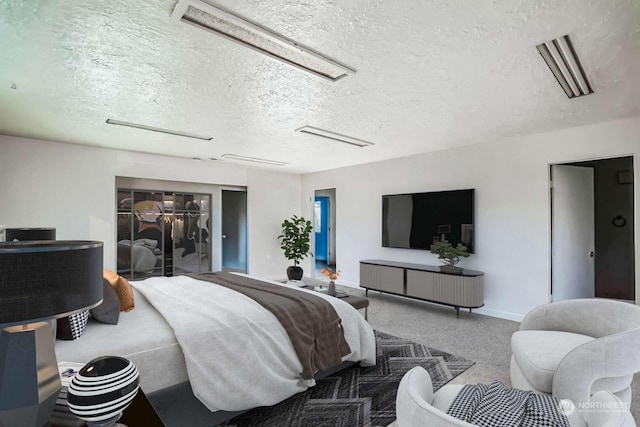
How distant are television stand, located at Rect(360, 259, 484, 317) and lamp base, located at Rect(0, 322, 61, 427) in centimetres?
450

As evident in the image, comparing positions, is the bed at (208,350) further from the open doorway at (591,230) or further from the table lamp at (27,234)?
the open doorway at (591,230)

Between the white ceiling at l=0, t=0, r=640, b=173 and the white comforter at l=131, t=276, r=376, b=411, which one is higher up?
the white ceiling at l=0, t=0, r=640, b=173

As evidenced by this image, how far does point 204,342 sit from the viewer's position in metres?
2.06

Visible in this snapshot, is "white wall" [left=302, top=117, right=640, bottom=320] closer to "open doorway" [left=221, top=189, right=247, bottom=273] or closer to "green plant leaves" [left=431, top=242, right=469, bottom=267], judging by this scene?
"green plant leaves" [left=431, top=242, right=469, bottom=267]

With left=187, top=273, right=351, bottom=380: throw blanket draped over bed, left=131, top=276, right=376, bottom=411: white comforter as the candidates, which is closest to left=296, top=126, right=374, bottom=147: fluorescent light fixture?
left=187, top=273, right=351, bottom=380: throw blanket draped over bed

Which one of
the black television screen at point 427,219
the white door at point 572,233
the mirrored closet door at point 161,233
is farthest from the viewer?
the mirrored closet door at point 161,233

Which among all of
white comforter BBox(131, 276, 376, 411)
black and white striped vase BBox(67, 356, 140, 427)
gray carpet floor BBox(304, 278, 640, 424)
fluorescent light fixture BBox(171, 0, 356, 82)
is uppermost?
fluorescent light fixture BBox(171, 0, 356, 82)

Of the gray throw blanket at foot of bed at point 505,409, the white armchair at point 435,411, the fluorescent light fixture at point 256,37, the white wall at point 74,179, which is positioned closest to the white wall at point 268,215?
the white wall at point 74,179

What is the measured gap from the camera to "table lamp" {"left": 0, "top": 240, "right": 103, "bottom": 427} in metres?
0.79

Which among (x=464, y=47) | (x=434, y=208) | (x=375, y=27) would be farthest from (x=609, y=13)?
(x=434, y=208)

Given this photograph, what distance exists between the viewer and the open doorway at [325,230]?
9.58 m

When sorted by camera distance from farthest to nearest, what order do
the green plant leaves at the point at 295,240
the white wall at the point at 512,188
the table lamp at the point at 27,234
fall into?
the green plant leaves at the point at 295,240, the white wall at the point at 512,188, the table lamp at the point at 27,234

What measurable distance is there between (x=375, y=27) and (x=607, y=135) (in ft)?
11.6

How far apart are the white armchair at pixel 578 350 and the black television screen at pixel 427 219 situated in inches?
96.8
